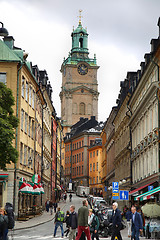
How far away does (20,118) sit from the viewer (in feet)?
133

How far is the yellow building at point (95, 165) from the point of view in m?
116

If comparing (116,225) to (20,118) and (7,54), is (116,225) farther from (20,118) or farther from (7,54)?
(7,54)

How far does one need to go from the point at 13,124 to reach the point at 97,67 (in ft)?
405

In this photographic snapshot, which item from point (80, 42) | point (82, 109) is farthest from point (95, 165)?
point (80, 42)

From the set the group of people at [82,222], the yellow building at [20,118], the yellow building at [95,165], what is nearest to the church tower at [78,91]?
the yellow building at [95,165]

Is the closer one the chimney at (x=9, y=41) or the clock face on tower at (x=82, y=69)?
the chimney at (x=9, y=41)

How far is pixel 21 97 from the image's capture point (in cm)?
4081

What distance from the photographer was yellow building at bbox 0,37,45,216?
38562mm

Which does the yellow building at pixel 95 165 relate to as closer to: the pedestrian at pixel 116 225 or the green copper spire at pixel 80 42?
the green copper spire at pixel 80 42

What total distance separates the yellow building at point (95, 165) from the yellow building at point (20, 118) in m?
67.6

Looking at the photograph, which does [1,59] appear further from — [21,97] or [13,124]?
[13,124]

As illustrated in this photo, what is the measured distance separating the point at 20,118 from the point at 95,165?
8067 centimetres

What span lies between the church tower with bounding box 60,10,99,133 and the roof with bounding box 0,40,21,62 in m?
103

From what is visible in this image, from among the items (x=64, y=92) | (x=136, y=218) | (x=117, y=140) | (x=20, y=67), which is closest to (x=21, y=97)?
(x=20, y=67)
